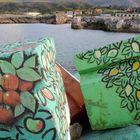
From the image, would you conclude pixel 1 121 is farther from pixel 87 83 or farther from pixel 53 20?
pixel 53 20

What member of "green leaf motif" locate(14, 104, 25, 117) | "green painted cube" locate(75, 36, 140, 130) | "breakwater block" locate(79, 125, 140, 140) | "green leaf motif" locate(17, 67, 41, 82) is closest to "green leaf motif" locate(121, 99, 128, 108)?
"green painted cube" locate(75, 36, 140, 130)

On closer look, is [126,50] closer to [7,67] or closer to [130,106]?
[130,106]

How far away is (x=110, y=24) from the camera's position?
84125mm

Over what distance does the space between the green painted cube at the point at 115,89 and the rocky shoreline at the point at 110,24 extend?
69.2 metres

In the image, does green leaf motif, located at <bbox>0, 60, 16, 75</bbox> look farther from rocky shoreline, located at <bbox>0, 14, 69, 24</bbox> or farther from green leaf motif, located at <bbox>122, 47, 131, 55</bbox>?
rocky shoreline, located at <bbox>0, 14, 69, 24</bbox>

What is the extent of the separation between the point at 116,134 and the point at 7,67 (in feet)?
8.83

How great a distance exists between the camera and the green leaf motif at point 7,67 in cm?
537

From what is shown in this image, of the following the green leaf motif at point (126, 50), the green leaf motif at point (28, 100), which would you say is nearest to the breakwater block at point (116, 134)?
the green leaf motif at point (126, 50)

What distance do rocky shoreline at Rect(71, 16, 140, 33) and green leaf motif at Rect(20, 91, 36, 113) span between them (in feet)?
236

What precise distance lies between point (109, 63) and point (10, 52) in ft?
9.04

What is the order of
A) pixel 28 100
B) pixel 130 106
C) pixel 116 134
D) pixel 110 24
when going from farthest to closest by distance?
pixel 110 24 < pixel 130 106 < pixel 116 134 < pixel 28 100

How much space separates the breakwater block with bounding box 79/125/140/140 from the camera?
Answer: 7066mm

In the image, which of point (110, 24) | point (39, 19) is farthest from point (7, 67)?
point (39, 19)

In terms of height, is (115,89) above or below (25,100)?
below
